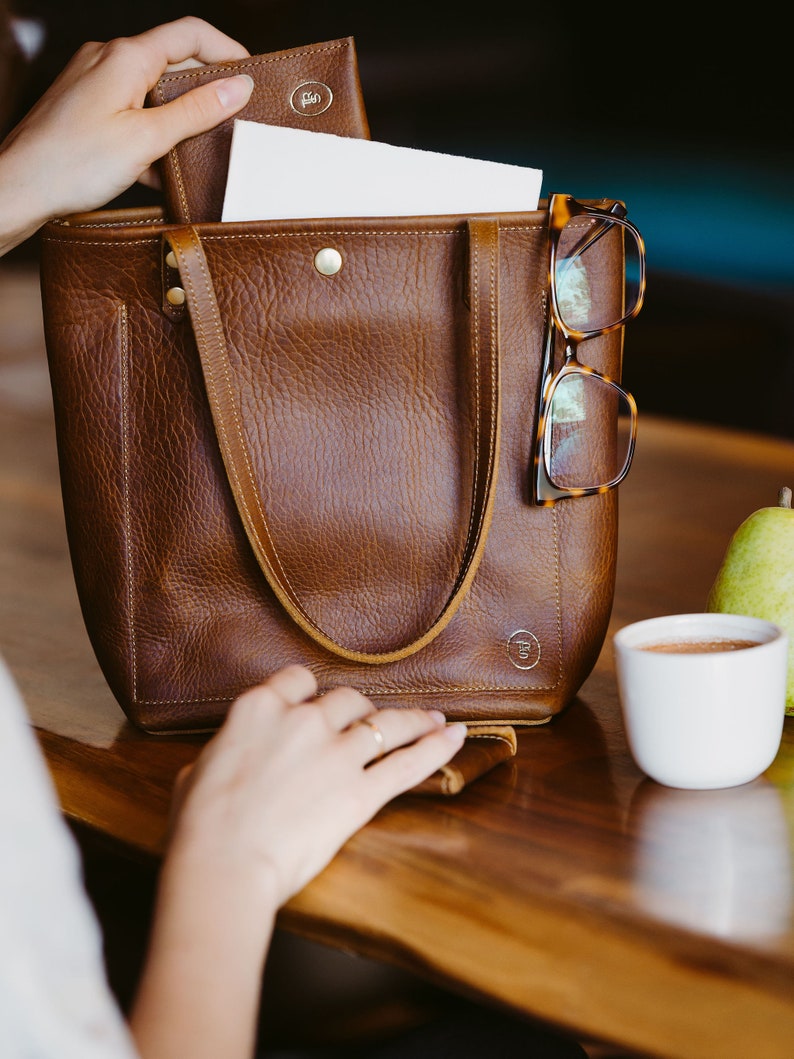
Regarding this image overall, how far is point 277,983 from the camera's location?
0.94 metres

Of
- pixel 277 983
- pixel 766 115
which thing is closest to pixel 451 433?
pixel 277 983

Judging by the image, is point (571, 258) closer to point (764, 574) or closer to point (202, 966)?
point (764, 574)

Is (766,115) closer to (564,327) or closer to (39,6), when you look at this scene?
(564,327)

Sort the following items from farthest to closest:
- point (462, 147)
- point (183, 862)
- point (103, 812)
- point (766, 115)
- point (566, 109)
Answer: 1. point (462, 147)
2. point (566, 109)
3. point (766, 115)
4. point (103, 812)
5. point (183, 862)

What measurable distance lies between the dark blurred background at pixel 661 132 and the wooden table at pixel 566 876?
75.8 inches

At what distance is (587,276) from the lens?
2.42 ft

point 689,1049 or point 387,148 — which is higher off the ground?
point 387,148

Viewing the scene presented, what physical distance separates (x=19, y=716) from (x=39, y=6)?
434 cm

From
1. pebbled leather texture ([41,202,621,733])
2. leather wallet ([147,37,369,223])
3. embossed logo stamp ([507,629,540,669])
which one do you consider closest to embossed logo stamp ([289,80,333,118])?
leather wallet ([147,37,369,223])

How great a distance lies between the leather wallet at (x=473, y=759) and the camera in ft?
2.10

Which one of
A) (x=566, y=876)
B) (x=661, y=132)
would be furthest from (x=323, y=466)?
(x=661, y=132)

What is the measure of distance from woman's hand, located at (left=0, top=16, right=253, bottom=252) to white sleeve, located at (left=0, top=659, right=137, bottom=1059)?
48 centimetres

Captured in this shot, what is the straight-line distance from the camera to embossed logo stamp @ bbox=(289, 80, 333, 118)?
0.79 m

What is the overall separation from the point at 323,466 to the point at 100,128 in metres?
0.29
